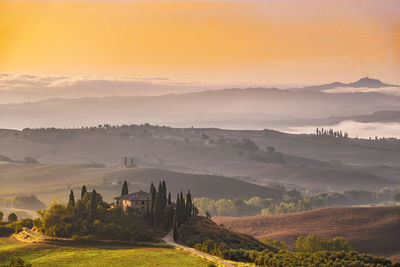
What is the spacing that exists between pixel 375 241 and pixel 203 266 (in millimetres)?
97708

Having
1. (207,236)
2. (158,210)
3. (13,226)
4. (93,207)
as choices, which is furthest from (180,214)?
(13,226)

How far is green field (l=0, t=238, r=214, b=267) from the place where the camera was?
295 feet

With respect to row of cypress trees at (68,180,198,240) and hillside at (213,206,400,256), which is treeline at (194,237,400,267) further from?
hillside at (213,206,400,256)

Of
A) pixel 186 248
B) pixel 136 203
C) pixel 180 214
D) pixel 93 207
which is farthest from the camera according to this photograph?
pixel 136 203

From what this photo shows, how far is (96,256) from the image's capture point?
9494 cm

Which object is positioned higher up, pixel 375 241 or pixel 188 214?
pixel 188 214

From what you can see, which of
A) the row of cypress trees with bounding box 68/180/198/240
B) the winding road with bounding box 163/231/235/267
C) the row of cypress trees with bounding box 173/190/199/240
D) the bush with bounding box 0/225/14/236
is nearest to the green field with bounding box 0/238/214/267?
the winding road with bounding box 163/231/235/267

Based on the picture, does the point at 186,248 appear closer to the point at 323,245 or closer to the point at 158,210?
the point at 158,210

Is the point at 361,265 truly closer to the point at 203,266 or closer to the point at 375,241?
the point at 203,266

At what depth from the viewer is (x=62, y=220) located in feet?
377

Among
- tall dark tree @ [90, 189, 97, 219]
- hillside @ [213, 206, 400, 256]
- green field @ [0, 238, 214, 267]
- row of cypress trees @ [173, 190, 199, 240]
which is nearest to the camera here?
green field @ [0, 238, 214, 267]

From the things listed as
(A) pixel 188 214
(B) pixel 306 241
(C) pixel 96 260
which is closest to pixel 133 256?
(C) pixel 96 260

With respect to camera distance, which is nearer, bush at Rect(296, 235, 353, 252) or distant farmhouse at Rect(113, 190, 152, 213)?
distant farmhouse at Rect(113, 190, 152, 213)

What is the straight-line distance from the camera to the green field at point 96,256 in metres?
90.1
